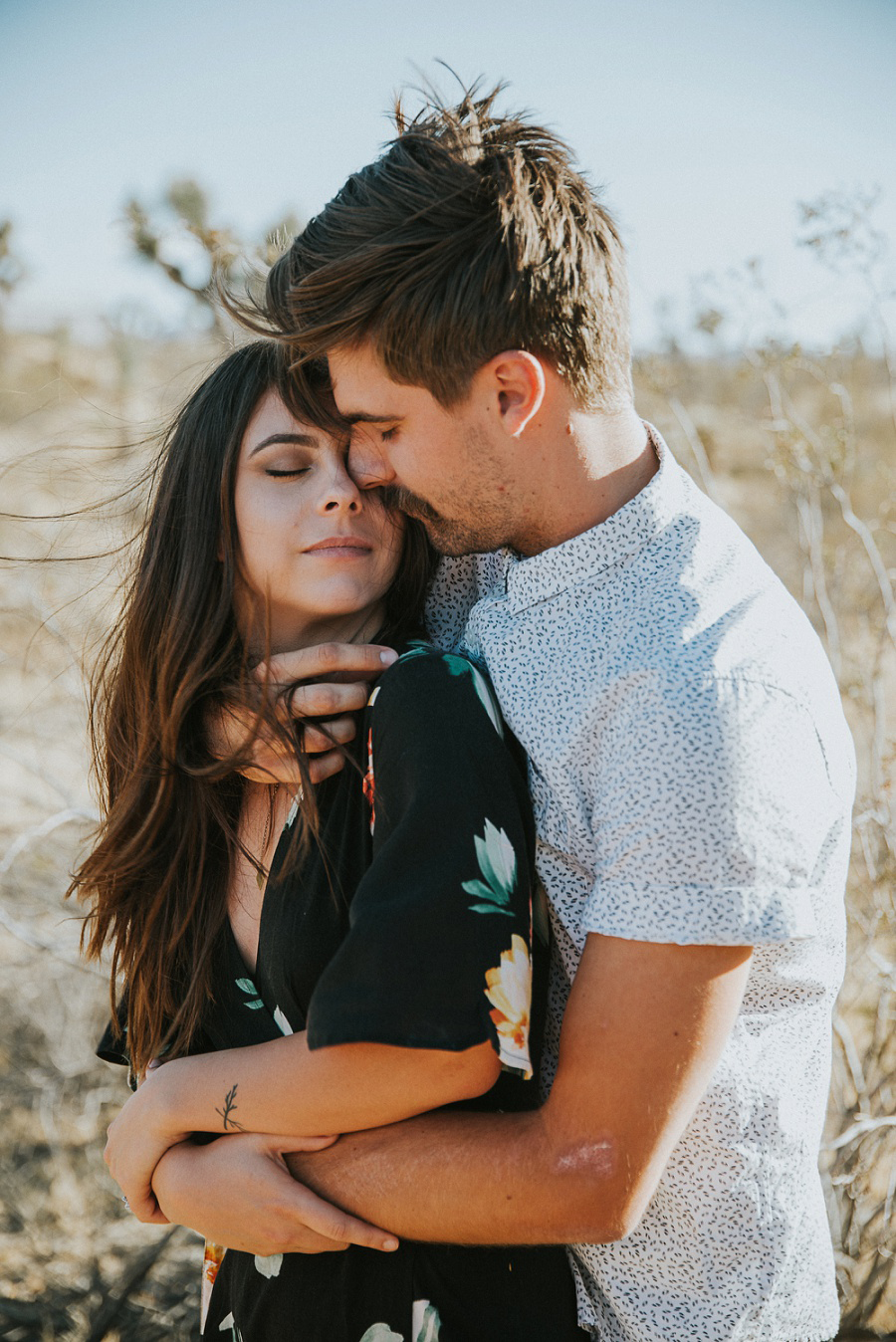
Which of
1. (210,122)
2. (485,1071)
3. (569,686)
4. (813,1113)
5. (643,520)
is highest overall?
(210,122)

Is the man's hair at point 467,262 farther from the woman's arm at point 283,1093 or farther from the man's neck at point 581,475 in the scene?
the woman's arm at point 283,1093

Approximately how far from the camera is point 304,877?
59.5 inches

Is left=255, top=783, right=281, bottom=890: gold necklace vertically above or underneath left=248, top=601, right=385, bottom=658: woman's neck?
underneath

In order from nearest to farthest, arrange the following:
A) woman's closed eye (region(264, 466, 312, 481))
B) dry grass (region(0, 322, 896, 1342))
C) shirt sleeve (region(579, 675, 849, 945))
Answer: shirt sleeve (region(579, 675, 849, 945)), woman's closed eye (region(264, 466, 312, 481)), dry grass (region(0, 322, 896, 1342))

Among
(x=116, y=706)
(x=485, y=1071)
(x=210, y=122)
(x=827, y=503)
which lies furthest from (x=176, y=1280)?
(x=210, y=122)

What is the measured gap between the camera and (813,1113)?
4.55 ft

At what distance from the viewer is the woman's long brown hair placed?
1.76 metres

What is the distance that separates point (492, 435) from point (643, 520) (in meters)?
0.28

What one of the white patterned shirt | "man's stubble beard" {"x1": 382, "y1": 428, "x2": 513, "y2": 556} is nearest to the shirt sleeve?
the white patterned shirt

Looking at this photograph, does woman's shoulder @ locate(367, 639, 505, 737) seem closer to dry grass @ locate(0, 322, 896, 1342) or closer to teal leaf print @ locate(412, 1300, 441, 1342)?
teal leaf print @ locate(412, 1300, 441, 1342)

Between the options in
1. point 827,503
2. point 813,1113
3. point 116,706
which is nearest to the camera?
point 813,1113

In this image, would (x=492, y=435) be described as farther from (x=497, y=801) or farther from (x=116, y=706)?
(x=116, y=706)

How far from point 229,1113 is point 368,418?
1.04 meters

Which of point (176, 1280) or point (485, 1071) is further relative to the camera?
point (176, 1280)
